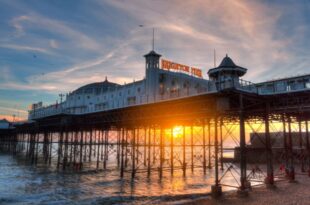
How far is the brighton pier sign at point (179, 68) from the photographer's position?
4358 centimetres

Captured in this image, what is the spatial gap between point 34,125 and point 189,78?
120ft

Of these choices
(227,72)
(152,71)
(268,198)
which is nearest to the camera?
(268,198)

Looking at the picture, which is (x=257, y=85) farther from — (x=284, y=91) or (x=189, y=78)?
(x=189, y=78)

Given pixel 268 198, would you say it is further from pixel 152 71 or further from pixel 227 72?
pixel 152 71

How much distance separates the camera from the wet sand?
1681cm

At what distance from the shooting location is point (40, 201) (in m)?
20.4

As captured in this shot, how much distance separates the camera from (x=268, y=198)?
699 inches

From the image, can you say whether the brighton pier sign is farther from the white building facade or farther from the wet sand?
the wet sand

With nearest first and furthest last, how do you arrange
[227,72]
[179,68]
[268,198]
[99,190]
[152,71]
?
1. [268,198]
2. [227,72]
3. [99,190]
4. [152,71]
5. [179,68]

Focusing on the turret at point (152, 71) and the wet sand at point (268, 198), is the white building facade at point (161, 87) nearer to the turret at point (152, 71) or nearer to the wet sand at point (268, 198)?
the turret at point (152, 71)

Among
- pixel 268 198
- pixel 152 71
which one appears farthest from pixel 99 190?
pixel 152 71

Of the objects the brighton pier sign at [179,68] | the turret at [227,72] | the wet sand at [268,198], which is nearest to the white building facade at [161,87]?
the turret at [227,72]

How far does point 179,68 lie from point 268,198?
3059 cm

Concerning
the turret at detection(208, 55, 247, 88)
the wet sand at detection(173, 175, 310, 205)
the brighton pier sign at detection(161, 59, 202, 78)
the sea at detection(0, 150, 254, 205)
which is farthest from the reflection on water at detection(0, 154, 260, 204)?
the brighton pier sign at detection(161, 59, 202, 78)
